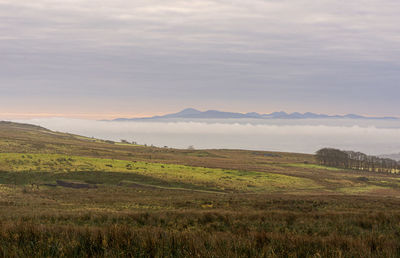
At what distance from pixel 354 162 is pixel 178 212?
386ft

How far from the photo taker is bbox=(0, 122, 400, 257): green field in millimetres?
6504

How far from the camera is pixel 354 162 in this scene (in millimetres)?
119562

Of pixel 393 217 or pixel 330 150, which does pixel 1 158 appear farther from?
pixel 330 150

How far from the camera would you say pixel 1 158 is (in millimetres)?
57656

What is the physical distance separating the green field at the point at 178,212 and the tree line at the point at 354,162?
44.9 meters

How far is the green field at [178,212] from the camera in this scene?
650 cm

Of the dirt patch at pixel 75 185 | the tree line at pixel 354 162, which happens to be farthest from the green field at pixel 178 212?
the tree line at pixel 354 162

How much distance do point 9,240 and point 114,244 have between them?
104 inches

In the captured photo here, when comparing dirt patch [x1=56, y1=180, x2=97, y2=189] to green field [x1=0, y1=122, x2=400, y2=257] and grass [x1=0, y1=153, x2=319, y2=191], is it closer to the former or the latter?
green field [x1=0, y1=122, x2=400, y2=257]

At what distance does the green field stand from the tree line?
4486cm

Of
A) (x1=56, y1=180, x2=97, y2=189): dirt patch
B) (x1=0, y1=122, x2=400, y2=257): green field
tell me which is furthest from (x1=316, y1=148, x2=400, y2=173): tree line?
(x1=56, y1=180, x2=97, y2=189): dirt patch

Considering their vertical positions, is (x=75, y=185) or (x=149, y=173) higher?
(x=149, y=173)

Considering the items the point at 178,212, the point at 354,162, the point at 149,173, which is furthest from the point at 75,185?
the point at 354,162

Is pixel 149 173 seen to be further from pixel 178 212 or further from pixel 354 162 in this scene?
pixel 354 162
